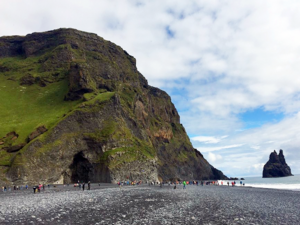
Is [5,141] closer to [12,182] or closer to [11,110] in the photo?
[12,182]

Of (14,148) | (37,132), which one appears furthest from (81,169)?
(14,148)

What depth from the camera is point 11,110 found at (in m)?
131

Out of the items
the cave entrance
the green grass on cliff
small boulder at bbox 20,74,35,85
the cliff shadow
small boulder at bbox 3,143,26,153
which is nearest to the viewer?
small boulder at bbox 3,143,26,153

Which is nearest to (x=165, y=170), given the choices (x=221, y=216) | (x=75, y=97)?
(x=75, y=97)

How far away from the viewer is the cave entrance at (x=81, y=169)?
10281cm

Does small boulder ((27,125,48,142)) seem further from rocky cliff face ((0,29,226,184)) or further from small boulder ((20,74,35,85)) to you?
small boulder ((20,74,35,85))

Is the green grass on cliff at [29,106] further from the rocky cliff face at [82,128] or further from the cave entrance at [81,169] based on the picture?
the cave entrance at [81,169]

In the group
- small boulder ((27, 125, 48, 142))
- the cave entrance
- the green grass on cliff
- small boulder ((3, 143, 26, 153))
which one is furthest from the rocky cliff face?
the green grass on cliff

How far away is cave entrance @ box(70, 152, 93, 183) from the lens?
337 ft

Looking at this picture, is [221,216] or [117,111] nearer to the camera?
[221,216]

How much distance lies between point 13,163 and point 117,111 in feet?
171

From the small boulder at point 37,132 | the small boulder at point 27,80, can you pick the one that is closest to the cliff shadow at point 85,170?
the small boulder at point 37,132

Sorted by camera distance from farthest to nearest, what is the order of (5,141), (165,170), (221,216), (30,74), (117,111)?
(165,170) → (30,74) → (117,111) → (5,141) → (221,216)

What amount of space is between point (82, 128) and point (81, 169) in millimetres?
18045
